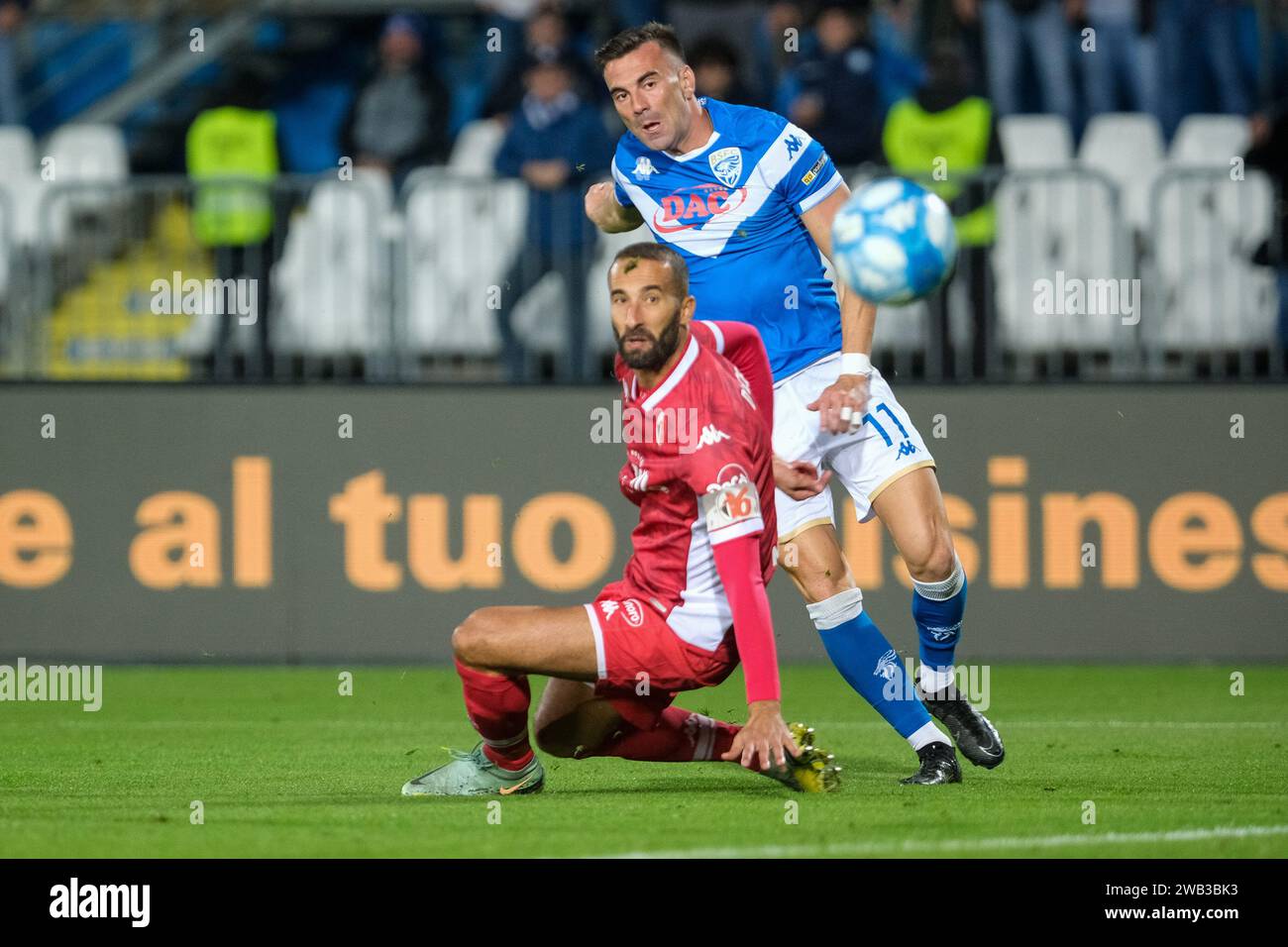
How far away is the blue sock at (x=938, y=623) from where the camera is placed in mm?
8312

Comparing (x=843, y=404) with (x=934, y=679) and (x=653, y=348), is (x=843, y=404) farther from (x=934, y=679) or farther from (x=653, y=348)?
(x=934, y=679)

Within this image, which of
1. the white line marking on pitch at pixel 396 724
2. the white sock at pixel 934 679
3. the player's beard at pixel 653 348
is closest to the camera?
the player's beard at pixel 653 348

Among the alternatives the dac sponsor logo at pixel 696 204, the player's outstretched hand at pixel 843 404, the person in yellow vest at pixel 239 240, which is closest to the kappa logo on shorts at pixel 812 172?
the dac sponsor logo at pixel 696 204

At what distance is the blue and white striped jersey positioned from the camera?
335 inches

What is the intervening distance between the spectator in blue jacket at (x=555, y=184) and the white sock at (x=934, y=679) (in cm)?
555

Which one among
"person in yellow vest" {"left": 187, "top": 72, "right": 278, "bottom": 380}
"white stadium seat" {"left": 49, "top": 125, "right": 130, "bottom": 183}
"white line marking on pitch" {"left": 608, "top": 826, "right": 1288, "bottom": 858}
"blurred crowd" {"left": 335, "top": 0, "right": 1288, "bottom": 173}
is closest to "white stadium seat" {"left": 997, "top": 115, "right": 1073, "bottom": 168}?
"blurred crowd" {"left": 335, "top": 0, "right": 1288, "bottom": 173}

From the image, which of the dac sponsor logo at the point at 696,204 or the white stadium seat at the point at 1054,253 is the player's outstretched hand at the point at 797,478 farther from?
the white stadium seat at the point at 1054,253

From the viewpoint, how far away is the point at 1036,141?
1541cm

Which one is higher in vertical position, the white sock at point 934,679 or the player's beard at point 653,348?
the player's beard at point 653,348

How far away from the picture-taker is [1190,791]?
7613mm

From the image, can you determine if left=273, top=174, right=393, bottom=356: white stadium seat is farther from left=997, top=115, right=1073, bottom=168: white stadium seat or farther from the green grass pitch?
left=997, top=115, right=1073, bottom=168: white stadium seat

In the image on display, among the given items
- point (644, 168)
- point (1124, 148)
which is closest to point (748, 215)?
point (644, 168)

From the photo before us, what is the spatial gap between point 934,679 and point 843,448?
95 cm

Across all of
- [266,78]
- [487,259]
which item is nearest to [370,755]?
[487,259]
